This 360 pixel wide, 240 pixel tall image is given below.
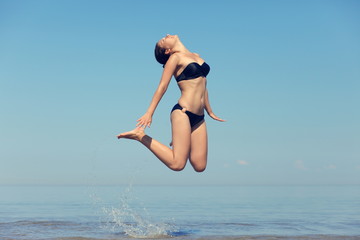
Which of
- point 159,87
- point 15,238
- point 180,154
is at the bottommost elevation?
point 15,238

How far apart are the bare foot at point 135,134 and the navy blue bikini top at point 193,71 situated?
0.94m

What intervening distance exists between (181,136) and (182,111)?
35cm

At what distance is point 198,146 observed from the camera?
691cm

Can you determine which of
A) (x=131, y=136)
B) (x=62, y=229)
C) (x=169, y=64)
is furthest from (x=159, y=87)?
(x=62, y=229)

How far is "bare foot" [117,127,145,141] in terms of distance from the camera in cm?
648

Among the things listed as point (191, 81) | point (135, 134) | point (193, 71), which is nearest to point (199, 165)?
point (135, 134)

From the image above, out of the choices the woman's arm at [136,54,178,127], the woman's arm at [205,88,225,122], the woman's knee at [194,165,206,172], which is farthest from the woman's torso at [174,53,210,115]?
the woman's knee at [194,165,206,172]

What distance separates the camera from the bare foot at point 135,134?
648 cm

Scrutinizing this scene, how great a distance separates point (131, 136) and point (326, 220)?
5.64 m

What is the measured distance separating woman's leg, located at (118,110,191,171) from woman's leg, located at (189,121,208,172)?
227 millimetres

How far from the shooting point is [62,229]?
8383mm

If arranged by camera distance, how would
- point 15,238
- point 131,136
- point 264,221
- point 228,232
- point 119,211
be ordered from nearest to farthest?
point 131,136 → point 15,238 → point 228,232 → point 119,211 → point 264,221

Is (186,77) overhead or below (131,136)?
overhead

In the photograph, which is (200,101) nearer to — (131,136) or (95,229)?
(131,136)
